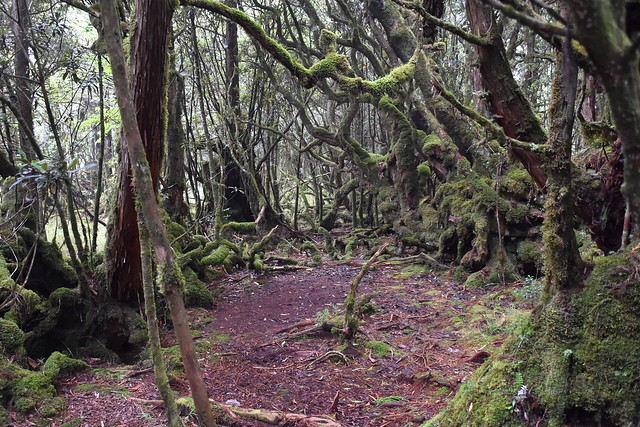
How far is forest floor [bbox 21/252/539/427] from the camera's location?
3.50 m

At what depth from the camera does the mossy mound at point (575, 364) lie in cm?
197

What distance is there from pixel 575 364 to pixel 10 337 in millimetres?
4131

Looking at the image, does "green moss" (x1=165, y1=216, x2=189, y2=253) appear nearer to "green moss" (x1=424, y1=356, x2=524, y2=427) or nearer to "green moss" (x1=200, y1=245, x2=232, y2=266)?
"green moss" (x1=200, y1=245, x2=232, y2=266)

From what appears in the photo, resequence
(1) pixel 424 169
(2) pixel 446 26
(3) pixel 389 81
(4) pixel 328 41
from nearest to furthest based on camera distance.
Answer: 1. (2) pixel 446 26
2. (4) pixel 328 41
3. (3) pixel 389 81
4. (1) pixel 424 169

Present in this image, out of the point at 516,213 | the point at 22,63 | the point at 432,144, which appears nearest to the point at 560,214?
the point at 516,213

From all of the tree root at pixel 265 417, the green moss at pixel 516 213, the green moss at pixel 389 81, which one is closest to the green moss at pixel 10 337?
the tree root at pixel 265 417

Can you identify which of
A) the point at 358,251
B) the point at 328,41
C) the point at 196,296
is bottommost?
the point at 196,296

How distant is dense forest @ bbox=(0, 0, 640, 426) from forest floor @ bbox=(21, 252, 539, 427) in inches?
1.3

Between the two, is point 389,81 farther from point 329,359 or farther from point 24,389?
point 24,389

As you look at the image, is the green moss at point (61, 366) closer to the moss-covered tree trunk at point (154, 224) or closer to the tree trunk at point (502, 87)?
the moss-covered tree trunk at point (154, 224)

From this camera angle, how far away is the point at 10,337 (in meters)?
3.60

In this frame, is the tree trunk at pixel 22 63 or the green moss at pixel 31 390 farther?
the tree trunk at pixel 22 63

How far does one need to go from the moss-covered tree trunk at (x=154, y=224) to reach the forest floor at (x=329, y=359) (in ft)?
3.51

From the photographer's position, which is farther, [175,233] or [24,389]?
[175,233]
